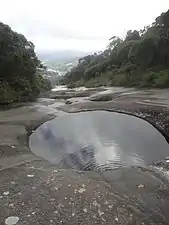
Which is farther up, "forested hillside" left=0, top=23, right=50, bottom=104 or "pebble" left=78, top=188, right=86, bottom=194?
"forested hillside" left=0, top=23, right=50, bottom=104

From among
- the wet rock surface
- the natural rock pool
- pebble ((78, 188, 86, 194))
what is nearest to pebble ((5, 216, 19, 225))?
the wet rock surface

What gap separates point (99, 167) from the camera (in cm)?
1025

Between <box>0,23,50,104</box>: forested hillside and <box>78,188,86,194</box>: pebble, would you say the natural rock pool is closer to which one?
<box>78,188,86,194</box>: pebble

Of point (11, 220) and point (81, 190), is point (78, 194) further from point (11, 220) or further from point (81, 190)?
point (11, 220)

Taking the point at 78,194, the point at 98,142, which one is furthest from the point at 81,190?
the point at 98,142

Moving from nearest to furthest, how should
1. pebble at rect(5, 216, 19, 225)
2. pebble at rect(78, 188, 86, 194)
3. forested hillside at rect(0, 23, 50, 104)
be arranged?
pebble at rect(5, 216, 19, 225), pebble at rect(78, 188, 86, 194), forested hillside at rect(0, 23, 50, 104)

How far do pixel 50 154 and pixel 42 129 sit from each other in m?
3.71

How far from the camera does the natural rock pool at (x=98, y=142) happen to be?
1104 centimetres

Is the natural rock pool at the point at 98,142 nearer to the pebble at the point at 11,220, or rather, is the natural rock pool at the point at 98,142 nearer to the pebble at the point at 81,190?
the pebble at the point at 81,190

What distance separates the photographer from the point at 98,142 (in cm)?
1347

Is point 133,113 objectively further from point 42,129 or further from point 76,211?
point 76,211

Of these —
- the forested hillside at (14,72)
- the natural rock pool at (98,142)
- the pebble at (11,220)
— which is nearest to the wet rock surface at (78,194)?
the pebble at (11,220)

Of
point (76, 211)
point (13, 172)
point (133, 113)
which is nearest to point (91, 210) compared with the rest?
point (76, 211)

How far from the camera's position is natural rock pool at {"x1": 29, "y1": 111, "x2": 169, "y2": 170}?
36.2ft
